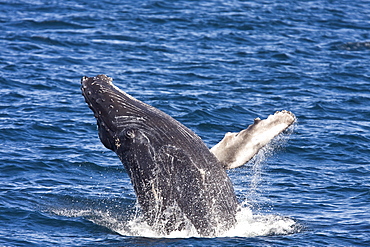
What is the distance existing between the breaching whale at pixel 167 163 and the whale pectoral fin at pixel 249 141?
0.07 feet

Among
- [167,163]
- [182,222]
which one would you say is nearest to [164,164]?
[167,163]

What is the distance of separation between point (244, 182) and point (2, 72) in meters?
14.3

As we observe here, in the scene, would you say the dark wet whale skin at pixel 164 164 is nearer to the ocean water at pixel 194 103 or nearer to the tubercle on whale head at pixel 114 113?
the tubercle on whale head at pixel 114 113

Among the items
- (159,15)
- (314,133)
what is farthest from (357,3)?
(314,133)

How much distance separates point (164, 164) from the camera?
1405cm

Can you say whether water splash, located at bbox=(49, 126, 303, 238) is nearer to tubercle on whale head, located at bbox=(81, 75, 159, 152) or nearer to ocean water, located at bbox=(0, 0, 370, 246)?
ocean water, located at bbox=(0, 0, 370, 246)

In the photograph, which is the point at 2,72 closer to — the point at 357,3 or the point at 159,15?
the point at 159,15

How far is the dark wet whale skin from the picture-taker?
1404 centimetres

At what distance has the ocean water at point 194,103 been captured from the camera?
1574 centimetres

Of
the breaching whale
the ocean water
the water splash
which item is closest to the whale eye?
the breaching whale

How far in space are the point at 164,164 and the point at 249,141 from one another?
1.92m

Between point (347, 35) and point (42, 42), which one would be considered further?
point (347, 35)

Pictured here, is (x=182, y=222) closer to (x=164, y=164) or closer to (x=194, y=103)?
(x=164, y=164)

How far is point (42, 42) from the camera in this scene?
115ft
